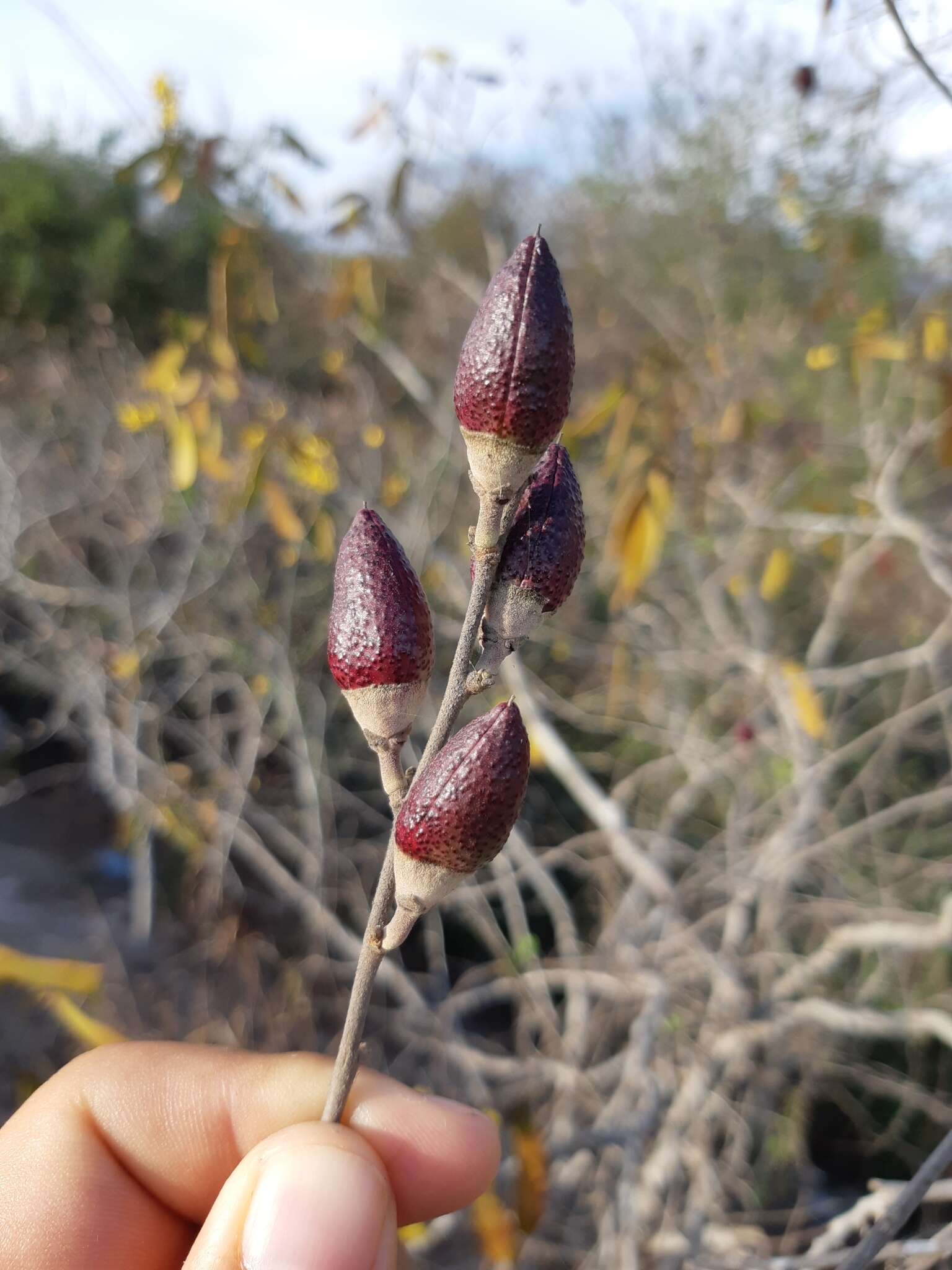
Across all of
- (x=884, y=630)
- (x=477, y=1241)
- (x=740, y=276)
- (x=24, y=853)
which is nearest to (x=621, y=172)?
(x=740, y=276)

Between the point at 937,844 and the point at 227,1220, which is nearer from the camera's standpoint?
the point at 227,1220

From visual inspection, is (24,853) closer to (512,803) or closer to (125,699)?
(125,699)

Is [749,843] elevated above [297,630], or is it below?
below

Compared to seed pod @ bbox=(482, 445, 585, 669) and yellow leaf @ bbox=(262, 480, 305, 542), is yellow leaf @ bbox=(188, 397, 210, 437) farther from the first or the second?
seed pod @ bbox=(482, 445, 585, 669)

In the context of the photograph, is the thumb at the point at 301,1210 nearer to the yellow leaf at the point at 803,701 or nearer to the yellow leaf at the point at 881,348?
the yellow leaf at the point at 803,701

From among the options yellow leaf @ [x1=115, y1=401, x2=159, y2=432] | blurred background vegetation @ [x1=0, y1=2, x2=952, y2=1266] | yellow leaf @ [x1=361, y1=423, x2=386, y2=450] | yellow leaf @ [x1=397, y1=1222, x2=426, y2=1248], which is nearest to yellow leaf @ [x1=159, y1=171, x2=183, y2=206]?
blurred background vegetation @ [x1=0, y1=2, x2=952, y2=1266]

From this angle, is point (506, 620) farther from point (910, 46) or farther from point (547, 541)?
point (910, 46)

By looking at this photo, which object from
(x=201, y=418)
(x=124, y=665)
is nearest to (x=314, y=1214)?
(x=201, y=418)
